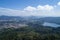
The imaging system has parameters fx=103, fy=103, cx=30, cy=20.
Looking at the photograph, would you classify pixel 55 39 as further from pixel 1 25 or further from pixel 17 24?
pixel 1 25

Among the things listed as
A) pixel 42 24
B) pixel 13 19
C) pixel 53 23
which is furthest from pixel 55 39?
pixel 13 19

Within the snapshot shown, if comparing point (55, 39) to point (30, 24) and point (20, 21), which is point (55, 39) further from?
point (20, 21)

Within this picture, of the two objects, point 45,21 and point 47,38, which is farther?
point 45,21

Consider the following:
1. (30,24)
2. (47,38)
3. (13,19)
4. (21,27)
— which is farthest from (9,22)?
(47,38)

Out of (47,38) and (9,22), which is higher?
(9,22)

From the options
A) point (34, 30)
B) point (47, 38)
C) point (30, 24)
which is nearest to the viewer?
point (47, 38)

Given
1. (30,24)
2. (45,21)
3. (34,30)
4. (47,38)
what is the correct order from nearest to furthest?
(47,38)
(34,30)
(30,24)
(45,21)

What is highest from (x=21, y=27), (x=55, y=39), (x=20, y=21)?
(x=20, y=21)

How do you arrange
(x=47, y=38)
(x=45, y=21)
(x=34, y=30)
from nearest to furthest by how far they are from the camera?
1. (x=47, y=38)
2. (x=34, y=30)
3. (x=45, y=21)

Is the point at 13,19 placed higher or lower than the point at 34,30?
higher
